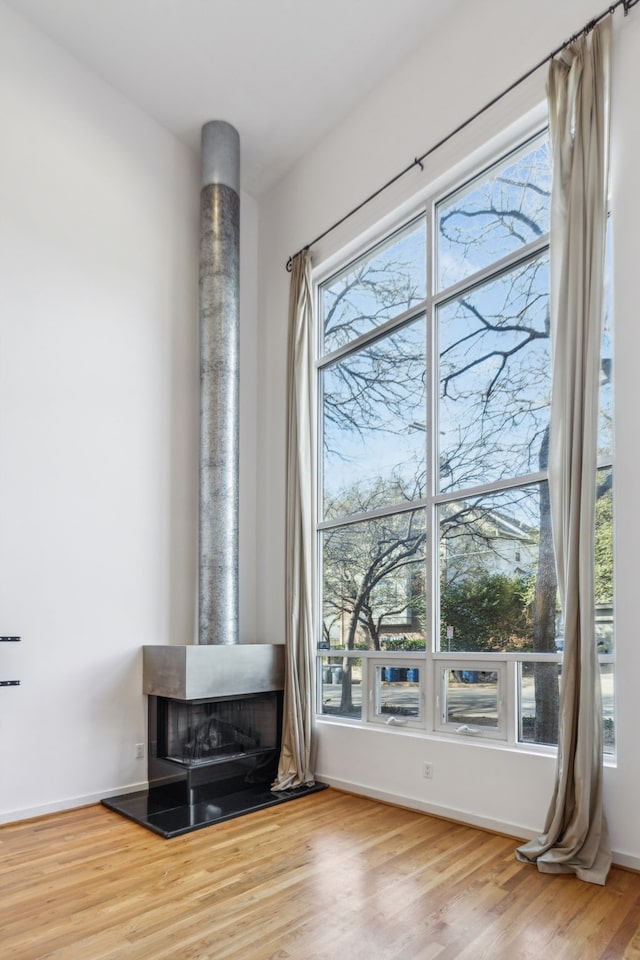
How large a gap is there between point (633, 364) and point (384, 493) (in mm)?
1855

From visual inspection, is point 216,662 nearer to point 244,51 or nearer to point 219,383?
point 219,383

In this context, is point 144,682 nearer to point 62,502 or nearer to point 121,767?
point 121,767

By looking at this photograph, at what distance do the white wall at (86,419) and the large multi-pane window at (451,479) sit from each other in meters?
1.19

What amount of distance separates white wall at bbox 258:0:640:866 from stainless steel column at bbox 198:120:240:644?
0.48 metres

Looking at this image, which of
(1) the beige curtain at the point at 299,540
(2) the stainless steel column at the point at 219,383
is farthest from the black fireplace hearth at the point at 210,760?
(2) the stainless steel column at the point at 219,383

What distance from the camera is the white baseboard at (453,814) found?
2.96 meters

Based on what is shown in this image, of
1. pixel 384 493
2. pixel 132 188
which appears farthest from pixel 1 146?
pixel 384 493

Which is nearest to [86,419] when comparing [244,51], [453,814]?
[244,51]

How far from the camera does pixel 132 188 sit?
4.97 metres

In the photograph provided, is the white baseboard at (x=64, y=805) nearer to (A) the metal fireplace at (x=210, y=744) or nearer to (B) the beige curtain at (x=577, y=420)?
(A) the metal fireplace at (x=210, y=744)

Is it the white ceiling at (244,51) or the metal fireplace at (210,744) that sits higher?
the white ceiling at (244,51)

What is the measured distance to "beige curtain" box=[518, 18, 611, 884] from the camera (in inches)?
118

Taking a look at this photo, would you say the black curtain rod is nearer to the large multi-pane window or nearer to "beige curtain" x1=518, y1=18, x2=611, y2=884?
"beige curtain" x1=518, y1=18, x2=611, y2=884

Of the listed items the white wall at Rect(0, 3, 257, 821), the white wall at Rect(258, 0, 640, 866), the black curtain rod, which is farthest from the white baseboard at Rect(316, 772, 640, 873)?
the black curtain rod
